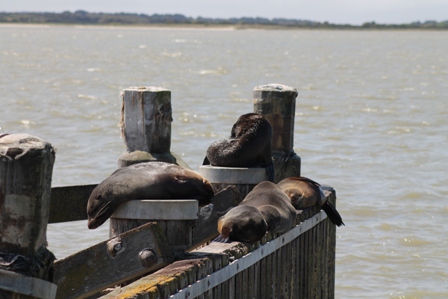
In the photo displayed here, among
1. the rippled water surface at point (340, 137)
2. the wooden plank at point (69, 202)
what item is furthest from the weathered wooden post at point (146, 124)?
the rippled water surface at point (340, 137)

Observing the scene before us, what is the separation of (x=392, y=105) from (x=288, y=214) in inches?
1057

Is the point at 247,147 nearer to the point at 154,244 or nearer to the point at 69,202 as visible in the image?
the point at 69,202

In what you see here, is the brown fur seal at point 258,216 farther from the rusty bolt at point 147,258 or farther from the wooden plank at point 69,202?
the wooden plank at point 69,202

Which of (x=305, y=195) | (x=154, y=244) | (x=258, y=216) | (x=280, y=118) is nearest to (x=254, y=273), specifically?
(x=258, y=216)

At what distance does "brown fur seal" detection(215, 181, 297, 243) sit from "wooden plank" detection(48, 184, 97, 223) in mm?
1150

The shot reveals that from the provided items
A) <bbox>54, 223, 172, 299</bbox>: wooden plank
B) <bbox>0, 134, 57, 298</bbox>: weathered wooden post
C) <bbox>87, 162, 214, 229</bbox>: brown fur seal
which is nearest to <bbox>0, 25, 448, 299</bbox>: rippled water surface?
<bbox>87, 162, 214, 229</bbox>: brown fur seal

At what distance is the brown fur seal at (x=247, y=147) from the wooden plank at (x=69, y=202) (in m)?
1.01

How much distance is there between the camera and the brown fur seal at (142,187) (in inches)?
237

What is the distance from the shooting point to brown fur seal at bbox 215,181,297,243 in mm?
6328

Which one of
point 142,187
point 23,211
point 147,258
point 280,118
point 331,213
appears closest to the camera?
point 23,211

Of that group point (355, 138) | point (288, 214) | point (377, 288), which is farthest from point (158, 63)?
point (288, 214)

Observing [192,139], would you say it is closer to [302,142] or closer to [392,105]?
[302,142]

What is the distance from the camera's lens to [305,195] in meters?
7.74

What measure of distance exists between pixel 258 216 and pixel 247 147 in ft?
4.92
